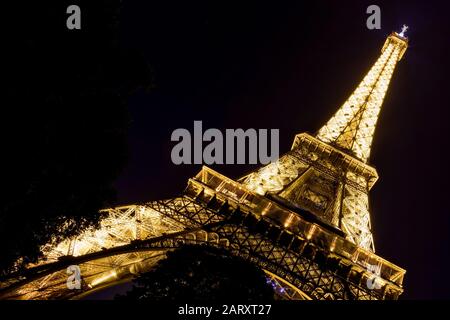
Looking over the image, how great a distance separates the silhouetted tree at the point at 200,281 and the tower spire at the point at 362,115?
19726mm

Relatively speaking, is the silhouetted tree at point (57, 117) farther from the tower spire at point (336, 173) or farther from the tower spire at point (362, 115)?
the tower spire at point (362, 115)

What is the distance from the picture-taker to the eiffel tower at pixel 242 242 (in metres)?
12.0

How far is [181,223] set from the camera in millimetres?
15289

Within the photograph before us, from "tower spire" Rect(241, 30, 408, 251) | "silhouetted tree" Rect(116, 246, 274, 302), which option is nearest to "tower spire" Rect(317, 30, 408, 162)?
"tower spire" Rect(241, 30, 408, 251)

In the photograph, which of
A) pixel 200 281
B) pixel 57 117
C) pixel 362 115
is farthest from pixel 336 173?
pixel 57 117

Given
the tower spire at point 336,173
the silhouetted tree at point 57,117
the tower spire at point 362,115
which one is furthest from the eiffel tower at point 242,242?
the tower spire at point 362,115

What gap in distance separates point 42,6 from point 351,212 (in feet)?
58.4

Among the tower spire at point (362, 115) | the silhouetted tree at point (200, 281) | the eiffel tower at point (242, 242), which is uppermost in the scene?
the tower spire at point (362, 115)

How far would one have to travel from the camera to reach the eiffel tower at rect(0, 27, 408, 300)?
39.3 feet

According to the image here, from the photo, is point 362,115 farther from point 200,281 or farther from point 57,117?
point 57,117

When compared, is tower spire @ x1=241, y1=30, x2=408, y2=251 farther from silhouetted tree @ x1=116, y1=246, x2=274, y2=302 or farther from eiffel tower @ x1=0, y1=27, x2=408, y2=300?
silhouetted tree @ x1=116, y1=246, x2=274, y2=302

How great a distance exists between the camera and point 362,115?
32.9 metres

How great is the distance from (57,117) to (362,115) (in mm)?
28219
